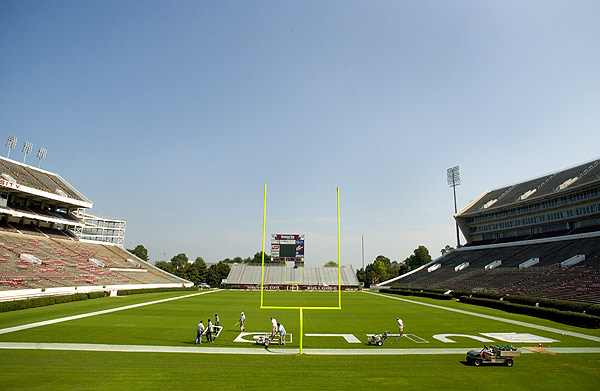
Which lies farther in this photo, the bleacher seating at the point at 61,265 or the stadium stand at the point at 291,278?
the stadium stand at the point at 291,278

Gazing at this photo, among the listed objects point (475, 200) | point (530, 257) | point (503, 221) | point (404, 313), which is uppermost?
point (475, 200)

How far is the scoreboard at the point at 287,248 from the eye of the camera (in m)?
54.9

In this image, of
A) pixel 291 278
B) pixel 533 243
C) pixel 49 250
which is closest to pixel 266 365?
pixel 49 250

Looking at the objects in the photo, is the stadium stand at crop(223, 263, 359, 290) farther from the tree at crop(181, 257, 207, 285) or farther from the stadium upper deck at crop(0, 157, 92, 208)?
the stadium upper deck at crop(0, 157, 92, 208)

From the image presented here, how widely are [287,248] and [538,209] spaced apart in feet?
→ 133

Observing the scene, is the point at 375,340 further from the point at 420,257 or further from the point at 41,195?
the point at 420,257

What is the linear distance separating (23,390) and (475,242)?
70010 millimetres

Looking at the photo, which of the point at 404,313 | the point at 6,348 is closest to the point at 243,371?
the point at 6,348

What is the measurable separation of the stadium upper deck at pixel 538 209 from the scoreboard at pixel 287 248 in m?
34.2

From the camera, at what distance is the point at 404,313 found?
2747cm

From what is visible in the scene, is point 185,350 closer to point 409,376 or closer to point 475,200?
point 409,376

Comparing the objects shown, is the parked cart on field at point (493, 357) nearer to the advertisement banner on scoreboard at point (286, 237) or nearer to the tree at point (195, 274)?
the advertisement banner on scoreboard at point (286, 237)

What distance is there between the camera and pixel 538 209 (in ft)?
170

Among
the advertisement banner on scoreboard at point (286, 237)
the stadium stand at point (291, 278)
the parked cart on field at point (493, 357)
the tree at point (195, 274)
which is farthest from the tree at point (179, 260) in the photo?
the parked cart on field at point (493, 357)
